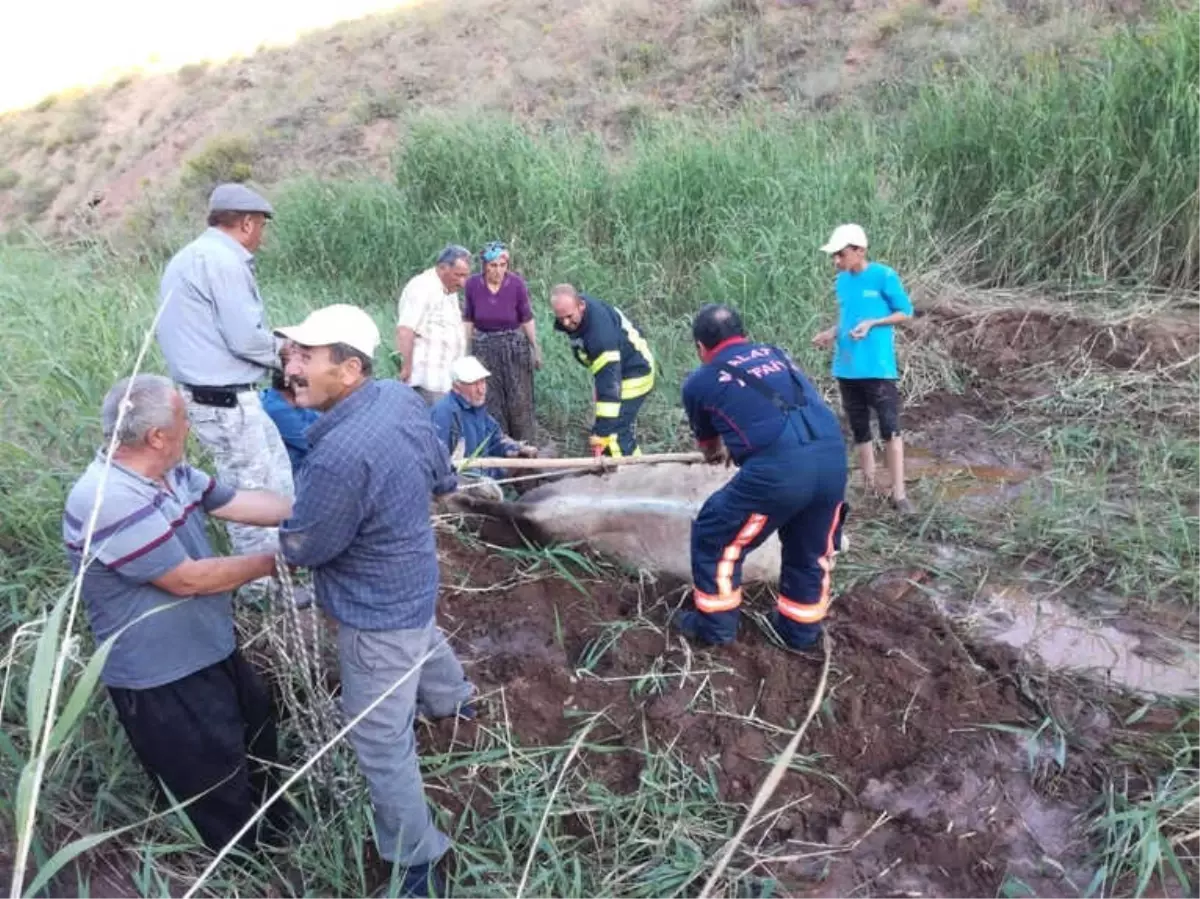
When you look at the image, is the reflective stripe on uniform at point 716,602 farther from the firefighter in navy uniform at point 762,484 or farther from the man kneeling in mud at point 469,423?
the man kneeling in mud at point 469,423

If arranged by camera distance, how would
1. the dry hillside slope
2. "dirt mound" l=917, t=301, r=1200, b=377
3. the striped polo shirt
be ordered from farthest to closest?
the dry hillside slope
"dirt mound" l=917, t=301, r=1200, b=377
the striped polo shirt

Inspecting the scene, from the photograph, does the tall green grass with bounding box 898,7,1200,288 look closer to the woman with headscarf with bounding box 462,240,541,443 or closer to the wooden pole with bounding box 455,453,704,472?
the woman with headscarf with bounding box 462,240,541,443

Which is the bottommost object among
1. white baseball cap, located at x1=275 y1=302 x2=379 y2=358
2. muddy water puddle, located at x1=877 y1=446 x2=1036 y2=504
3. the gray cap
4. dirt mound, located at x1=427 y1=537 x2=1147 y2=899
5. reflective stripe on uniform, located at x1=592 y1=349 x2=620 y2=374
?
muddy water puddle, located at x1=877 y1=446 x2=1036 y2=504

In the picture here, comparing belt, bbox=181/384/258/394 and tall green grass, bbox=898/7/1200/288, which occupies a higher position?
belt, bbox=181/384/258/394

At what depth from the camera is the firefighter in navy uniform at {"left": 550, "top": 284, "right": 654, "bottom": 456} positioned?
192 inches

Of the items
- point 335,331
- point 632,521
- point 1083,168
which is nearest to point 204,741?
point 335,331

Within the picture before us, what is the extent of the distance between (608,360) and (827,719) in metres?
2.55

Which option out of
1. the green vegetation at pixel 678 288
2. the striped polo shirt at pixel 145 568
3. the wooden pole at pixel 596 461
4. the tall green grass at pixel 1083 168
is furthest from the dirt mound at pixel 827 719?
the tall green grass at pixel 1083 168

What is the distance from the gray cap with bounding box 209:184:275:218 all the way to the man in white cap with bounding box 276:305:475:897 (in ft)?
5.16

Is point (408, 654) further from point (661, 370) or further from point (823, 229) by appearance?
point (823, 229)

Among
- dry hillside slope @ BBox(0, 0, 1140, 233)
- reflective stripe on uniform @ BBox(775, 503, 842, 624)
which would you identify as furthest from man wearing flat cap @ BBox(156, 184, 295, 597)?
dry hillside slope @ BBox(0, 0, 1140, 233)

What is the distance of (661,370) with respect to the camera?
649cm

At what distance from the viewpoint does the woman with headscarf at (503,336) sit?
533cm

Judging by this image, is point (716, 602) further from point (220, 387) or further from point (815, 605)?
point (220, 387)
